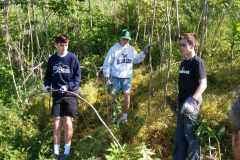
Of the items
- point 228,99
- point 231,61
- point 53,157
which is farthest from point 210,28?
point 53,157

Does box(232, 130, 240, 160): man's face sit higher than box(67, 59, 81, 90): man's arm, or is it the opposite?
box(232, 130, 240, 160): man's face

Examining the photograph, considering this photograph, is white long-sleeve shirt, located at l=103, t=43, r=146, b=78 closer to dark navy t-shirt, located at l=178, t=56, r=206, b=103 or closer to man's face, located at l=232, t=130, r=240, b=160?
dark navy t-shirt, located at l=178, t=56, r=206, b=103

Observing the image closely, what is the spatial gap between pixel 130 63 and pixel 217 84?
4.96 ft

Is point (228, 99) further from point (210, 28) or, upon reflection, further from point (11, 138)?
point (11, 138)

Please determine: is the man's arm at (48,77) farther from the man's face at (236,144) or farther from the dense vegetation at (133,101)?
the man's face at (236,144)

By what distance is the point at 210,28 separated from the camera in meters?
5.22

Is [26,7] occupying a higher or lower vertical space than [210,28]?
higher

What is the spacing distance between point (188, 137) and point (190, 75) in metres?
0.64

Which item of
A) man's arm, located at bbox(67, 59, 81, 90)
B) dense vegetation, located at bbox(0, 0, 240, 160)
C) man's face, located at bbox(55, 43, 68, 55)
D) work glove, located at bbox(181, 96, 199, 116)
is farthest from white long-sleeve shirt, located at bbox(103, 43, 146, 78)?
work glove, located at bbox(181, 96, 199, 116)

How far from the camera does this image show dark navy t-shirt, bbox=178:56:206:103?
2.38 metres

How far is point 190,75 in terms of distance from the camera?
2471 millimetres

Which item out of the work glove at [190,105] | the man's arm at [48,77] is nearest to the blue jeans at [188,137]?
the work glove at [190,105]

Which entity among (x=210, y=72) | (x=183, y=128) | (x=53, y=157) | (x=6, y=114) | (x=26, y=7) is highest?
(x=26, y=7)

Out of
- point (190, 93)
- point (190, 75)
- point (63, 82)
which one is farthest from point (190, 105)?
point (63, 82)
